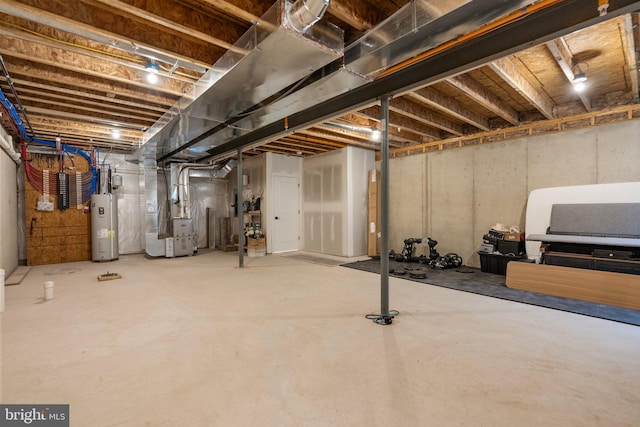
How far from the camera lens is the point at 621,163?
3945 mm

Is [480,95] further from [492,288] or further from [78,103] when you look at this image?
[78,103]

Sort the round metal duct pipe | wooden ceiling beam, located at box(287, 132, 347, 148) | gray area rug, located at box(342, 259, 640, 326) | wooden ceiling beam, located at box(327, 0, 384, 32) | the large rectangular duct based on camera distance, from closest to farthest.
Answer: the round metal duct pipe < the large rectangular duct < wooden ceiling beam, located at box(327, 0, 384, 32) < gray area rug, located at box(342, 259, 640, 326) < wooden ceiling beam, located at box(287, 132, 347, 148)

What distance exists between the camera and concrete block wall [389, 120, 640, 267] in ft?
13.3

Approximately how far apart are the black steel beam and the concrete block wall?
3303mm

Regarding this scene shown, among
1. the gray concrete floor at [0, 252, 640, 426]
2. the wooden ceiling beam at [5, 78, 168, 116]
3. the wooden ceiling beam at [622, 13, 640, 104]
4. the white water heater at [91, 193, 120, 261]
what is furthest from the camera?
the white water heater at [91, 193, 120, 261]

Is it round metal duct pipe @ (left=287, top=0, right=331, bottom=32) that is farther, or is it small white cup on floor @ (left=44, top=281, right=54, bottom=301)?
small white cup on floor @ (left=44, top=281, right=54, bottom=301)

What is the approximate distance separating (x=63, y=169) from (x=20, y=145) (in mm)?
762

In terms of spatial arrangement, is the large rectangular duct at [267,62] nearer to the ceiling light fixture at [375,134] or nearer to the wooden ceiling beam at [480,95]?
the wooden ceiling beam at [480,95]

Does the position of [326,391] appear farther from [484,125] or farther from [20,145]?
[20,145]

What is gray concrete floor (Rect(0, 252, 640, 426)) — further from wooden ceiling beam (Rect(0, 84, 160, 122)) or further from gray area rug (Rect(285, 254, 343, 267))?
wooden ceiling beam (Rect(0, 84, 160, 122))

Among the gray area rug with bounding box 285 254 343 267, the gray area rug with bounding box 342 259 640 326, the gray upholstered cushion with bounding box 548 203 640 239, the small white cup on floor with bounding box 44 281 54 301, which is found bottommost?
the gray area rug with bounding box 285 254 343 267

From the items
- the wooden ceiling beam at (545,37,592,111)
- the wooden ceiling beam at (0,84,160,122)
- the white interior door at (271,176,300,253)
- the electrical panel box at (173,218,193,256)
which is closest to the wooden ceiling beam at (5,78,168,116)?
the wooden ceiling beam at (0,84,160,122)

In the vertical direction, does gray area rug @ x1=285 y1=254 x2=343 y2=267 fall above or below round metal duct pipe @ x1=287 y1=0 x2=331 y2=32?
below

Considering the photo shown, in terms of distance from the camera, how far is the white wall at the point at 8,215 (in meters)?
4.38
